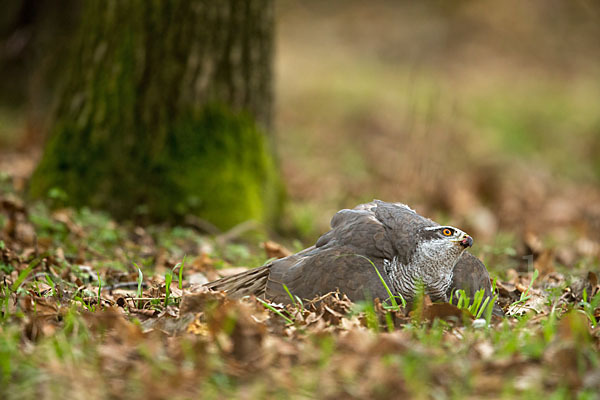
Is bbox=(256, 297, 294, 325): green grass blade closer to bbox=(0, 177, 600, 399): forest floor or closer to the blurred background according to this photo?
bbox=(0, 177, 600, 399): forest floor

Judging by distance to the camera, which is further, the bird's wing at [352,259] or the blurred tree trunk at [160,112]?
the blurred tree trunk at [160,112]

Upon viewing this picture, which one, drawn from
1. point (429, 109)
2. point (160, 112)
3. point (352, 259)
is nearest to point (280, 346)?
point (352, 259)

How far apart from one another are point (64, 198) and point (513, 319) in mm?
3824

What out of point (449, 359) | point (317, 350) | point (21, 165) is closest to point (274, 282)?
point (317, 350)

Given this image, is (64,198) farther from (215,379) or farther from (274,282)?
(215,379)

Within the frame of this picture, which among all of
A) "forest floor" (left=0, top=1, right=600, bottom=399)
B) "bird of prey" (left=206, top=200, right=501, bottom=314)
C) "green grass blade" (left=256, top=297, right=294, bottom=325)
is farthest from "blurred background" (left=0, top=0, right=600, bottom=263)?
"green grass blade" (left=256, top=297, right=294, bottom=325)

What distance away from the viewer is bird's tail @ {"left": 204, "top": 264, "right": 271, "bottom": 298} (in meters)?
3.29

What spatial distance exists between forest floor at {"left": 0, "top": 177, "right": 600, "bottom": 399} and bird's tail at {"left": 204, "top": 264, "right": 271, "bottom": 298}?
0.16 metres

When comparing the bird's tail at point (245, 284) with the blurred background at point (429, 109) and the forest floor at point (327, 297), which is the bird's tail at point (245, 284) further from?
the blurred background at point (429, 109)

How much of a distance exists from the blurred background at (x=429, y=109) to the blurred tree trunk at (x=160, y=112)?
828mm

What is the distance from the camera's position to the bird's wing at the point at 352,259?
3.14 m

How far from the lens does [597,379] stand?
227cm

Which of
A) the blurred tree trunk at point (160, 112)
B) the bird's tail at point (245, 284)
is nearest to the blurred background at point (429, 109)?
the blurred tree trunk at point (160, 112)

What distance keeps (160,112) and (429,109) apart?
3.00 m
